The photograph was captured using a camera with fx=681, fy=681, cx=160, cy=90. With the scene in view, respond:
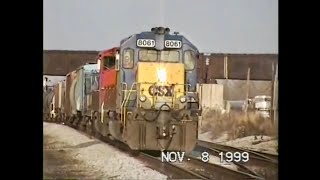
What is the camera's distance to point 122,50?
3113mm

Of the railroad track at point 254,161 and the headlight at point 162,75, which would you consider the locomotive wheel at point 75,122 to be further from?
the railroad track at point 254,161

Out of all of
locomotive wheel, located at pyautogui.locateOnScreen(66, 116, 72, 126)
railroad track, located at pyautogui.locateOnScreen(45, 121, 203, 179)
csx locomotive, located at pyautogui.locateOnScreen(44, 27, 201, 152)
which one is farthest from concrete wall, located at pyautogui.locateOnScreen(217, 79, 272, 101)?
locomotive wheel, located at pyautogui.locateOnScreen(66, 116, 72, 126)

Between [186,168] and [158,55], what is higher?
[158,55]

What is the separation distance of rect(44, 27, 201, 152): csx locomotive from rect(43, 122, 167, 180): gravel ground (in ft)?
0.23

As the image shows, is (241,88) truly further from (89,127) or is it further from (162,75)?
(89,127)

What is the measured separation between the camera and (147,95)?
313cm

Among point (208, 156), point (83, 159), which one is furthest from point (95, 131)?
point (208, 156)

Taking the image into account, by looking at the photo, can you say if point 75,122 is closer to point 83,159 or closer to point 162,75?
point 83,159

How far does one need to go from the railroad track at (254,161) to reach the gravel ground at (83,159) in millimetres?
240

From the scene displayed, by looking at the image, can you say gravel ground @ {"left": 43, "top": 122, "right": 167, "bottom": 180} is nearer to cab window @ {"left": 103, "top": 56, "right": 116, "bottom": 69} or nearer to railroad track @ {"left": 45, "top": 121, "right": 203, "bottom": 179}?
railroad track @ {"left": 45, "top": 121, "right": 203, "bottom": 179}

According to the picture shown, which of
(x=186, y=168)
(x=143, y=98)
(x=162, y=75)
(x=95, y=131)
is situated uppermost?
(x=162, y=75)

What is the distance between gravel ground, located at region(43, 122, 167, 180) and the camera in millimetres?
3029

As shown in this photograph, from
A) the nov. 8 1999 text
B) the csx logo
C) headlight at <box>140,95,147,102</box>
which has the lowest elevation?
the nov. 8 1999 text

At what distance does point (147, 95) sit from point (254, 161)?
0.58 meters
